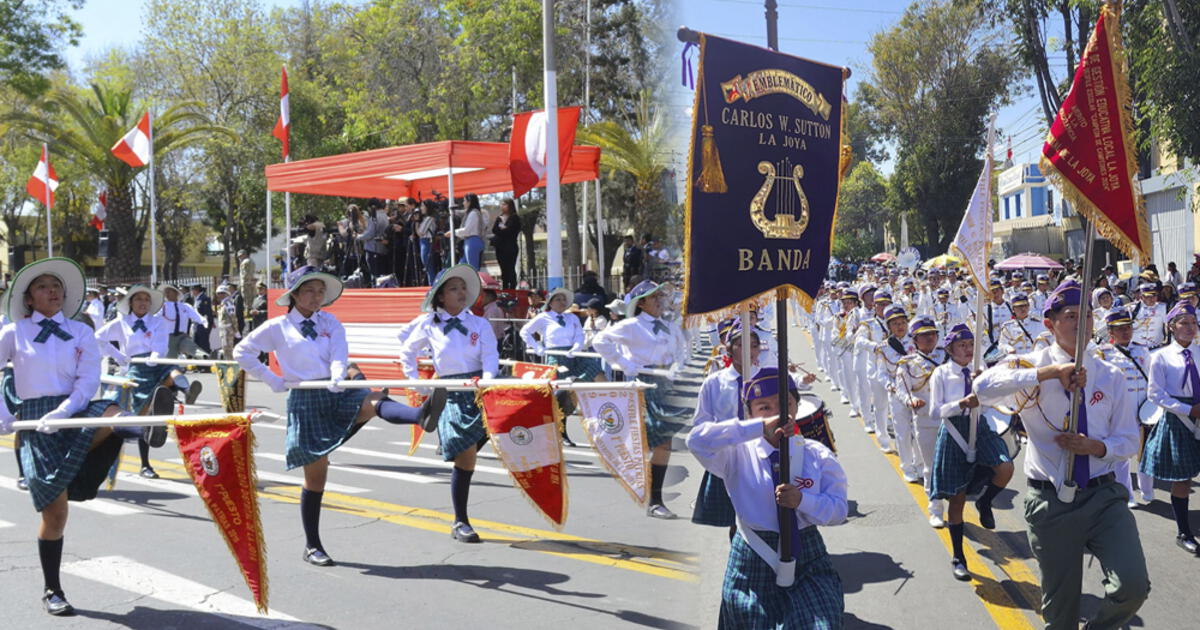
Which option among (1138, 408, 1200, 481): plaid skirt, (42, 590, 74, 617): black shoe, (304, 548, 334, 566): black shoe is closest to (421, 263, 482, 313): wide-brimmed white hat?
(304, 548, 334, 566): black shoe

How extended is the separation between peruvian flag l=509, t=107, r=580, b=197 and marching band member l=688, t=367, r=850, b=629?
11444mm

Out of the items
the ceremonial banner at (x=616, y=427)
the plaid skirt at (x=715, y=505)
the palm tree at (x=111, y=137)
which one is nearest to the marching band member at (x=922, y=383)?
the ceremonial banner at (x=616, y=427)

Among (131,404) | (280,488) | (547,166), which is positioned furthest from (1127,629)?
(547,166)

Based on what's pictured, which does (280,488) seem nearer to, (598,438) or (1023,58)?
(598,438)

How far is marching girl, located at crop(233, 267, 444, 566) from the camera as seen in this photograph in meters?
6.97

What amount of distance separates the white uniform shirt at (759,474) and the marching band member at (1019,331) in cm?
997

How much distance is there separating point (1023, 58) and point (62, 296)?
1981 cm

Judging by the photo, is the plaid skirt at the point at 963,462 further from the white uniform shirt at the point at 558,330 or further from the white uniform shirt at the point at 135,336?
the white uniform shirt at the point at 135,336

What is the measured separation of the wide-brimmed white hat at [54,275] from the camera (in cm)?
626

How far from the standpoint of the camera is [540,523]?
26.2ft

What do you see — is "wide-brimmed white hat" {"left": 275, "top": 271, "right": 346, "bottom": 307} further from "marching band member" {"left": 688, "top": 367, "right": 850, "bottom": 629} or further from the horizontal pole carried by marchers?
"marching band member" {"left": 688, "top": 367, "right": 850, "bottom": 629}

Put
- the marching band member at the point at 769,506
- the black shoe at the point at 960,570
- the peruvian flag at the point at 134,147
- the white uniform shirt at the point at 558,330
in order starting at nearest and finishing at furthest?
1. the marching band member at the point at 769,506
2. the black shoe at the point at 960,570
3. the white uniform shirt at the point at 558,330
4. the peruvian flag at the point at 134,147

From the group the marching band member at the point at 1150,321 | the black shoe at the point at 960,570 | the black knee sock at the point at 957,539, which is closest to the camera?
the black shoe at the point at 960,570

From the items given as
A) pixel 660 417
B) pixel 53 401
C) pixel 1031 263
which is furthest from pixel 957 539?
pixel 1031 263
